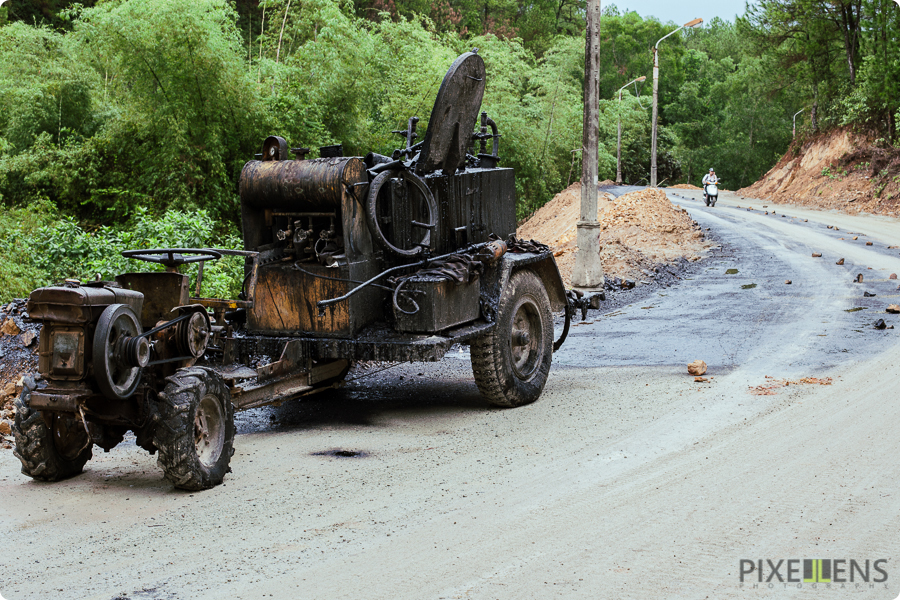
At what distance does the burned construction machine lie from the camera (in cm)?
547

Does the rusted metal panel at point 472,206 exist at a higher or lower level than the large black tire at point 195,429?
higher

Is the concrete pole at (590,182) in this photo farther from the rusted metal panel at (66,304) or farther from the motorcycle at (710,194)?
the motorcycle at (710,194)

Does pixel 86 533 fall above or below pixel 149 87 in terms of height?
below

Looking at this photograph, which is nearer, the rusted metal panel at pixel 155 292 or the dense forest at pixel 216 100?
the rusted metal panel at pixel 155 292

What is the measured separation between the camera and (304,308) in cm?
744

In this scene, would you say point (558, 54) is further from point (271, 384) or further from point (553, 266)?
point (271, 384)

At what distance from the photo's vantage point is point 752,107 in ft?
187

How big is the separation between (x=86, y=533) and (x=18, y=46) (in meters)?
26.7

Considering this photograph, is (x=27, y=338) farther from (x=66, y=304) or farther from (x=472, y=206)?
(x=472, y=206)

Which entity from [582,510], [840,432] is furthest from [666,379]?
[582,510]

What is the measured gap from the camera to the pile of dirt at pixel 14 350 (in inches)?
321

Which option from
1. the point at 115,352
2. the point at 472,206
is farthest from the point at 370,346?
the point at 115,352

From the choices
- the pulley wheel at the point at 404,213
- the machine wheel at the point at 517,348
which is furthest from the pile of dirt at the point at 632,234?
the pulley wheel at the point at 404,213

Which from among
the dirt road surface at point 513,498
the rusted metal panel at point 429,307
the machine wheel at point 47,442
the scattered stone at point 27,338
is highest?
the rusted metal panel at point 429,307
